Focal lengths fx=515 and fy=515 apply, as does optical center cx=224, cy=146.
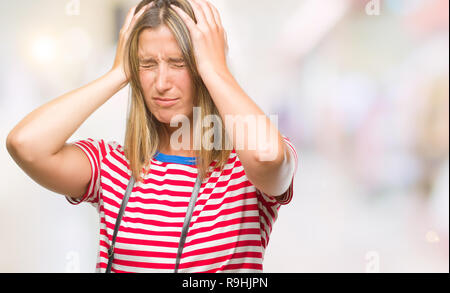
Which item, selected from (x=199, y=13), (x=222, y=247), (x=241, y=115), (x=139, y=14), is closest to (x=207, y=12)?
(x=199, y=13)

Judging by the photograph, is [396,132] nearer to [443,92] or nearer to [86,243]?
[443,92]

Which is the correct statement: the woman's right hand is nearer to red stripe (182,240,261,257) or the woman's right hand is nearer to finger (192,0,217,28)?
finger (192,0,217,28)

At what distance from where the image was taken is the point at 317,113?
6.36 feet

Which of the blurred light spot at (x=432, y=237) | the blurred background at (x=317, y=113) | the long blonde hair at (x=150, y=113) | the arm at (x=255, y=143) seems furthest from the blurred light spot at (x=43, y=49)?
the blurred light spot at (x=432, y=237)

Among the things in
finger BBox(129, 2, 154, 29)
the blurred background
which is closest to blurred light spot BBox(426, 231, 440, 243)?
the blurred background

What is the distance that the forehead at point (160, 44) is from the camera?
1.03m

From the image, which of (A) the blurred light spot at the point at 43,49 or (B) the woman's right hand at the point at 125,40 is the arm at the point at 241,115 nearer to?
(B) the woman's right hand at the point at 125,40

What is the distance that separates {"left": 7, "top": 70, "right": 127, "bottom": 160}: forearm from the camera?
993mm

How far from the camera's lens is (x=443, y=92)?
6.66 feet

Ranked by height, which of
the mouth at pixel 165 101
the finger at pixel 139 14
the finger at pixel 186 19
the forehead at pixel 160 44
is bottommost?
the mouth at pixel 165 101

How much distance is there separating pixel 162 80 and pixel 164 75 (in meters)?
0.01

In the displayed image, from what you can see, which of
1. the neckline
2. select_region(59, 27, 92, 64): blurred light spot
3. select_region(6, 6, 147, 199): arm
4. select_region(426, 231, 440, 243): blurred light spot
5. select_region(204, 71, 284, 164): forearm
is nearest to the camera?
select_region(204, 71, 284, 164): forearm

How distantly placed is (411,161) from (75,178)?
1413 millimetres
